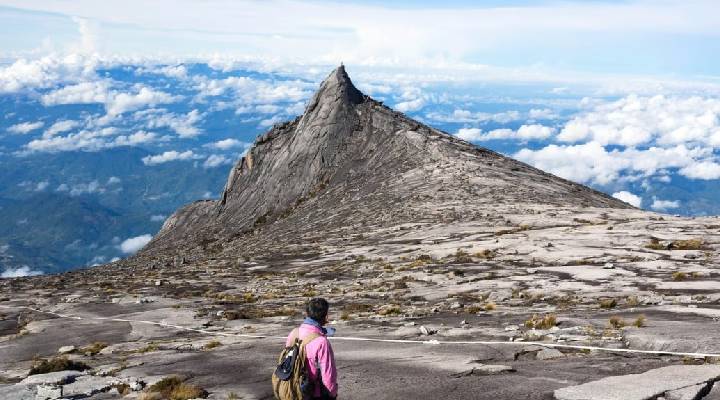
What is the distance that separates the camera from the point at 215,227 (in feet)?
318

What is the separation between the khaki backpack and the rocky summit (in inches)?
195

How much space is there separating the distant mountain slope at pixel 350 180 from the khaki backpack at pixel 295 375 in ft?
160

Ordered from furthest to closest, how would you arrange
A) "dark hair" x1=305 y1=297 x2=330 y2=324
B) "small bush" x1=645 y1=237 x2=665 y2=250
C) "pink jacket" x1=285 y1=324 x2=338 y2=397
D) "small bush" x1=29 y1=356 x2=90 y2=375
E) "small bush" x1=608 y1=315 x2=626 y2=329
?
"small bush" x1=645 y1=237 x2=665 y2=250 → "small bush" x1=29 y1=356 x2=90 y2=375 → "small bush" x1=608 y1=315 x2=626 y2=329 → "dark hair" x1=305 y1=297 x2=330 y2=324 → "pink jacket" x1=285 y1=324 x2=338 y2=397

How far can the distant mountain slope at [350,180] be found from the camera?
69625mm

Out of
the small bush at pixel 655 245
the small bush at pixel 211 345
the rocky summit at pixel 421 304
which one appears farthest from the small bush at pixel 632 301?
the small bush at pixel 211 345

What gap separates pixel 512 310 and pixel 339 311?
8.75 m

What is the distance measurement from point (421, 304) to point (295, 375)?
19.8 m

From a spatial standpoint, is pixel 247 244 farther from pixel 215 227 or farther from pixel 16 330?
pixel 16 330

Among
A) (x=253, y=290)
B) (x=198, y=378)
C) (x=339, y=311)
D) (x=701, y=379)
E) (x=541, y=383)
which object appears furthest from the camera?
(x=253, y=290)

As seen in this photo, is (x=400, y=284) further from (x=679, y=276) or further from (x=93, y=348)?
(x=93, y=348)

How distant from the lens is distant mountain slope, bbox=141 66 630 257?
6962cm

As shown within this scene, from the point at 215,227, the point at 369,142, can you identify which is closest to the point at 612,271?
the point at 369,142

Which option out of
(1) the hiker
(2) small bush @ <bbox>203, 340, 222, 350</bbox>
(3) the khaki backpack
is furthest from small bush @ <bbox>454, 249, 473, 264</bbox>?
(3) the khaki backpack

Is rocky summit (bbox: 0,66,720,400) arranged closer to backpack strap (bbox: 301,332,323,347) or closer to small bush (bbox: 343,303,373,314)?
small bush (bbox: 343,303,373,314)
